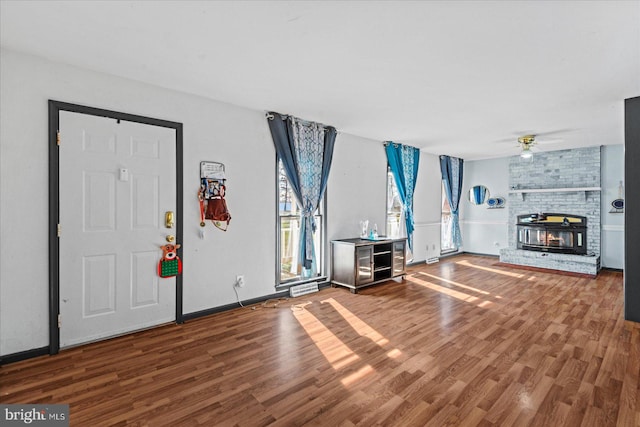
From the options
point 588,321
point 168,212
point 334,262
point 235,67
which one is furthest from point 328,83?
point 588,321

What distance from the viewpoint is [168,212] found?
3410 mm

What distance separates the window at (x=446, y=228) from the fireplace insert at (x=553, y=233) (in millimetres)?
1479

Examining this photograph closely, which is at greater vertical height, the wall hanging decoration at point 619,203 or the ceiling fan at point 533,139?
the ceiling fan at point 533,139

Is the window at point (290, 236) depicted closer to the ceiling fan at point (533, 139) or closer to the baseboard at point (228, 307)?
the baseboard at point (228, 307)

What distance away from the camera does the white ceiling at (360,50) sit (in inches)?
81.6

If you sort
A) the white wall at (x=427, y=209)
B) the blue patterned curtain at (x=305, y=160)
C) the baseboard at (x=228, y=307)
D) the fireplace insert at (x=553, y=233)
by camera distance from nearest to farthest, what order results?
the baseboard at (x=228, y=307), the blue patterned curtain at (x=305, y=160), the fireplace insert at (x=553, y=233), the white wall at (x=427, y=209)

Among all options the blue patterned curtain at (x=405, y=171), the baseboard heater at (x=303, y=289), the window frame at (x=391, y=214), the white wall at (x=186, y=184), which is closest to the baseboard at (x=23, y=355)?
the white wall at (x=186, y=184)

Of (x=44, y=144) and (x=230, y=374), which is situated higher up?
(x=44, y=144)

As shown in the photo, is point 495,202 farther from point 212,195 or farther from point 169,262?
point 169,262

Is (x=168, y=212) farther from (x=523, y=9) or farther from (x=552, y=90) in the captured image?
(x=552, y=90)

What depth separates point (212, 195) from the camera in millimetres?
3678

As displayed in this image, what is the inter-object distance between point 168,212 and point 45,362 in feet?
5.27

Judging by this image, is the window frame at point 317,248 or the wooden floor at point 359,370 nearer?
the wooden floor at point 359,370

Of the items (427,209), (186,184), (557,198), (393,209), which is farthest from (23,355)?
(557,198)
